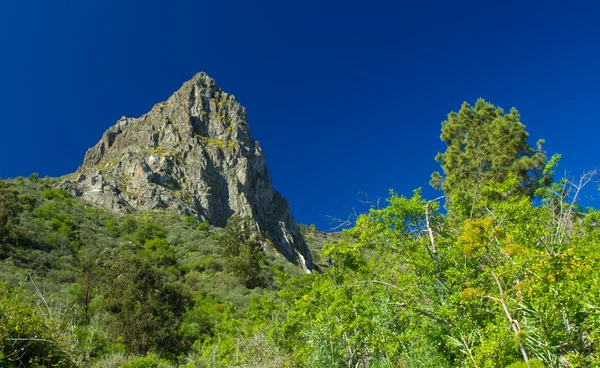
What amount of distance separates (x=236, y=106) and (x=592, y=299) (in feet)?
298

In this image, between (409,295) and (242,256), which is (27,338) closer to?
(409,295)

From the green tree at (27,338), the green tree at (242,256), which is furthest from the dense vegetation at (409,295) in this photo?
the green tree at (242,256)

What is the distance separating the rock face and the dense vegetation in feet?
109

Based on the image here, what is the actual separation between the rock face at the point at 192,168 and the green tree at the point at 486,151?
5068cm

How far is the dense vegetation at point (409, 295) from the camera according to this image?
4.88 meters

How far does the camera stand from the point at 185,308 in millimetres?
22375

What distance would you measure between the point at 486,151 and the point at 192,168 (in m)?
62.8

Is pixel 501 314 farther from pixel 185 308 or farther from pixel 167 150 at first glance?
pixel 167 150

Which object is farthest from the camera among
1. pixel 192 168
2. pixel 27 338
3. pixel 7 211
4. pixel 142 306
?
pixel 192 168

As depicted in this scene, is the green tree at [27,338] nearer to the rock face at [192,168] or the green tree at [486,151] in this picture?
the green tree at [486,151]

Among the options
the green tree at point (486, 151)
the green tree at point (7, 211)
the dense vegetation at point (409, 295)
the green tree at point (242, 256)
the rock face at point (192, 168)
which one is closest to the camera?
the dense vegetation at point (409, 295)

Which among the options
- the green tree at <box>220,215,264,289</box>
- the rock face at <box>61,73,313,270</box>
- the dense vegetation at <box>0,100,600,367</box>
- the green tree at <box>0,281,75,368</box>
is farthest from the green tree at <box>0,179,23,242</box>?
the rock face at <box>61,73,313,270</box>

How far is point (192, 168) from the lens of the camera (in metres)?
70.2

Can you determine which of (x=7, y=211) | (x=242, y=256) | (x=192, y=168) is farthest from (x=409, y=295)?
(x=192, y=168)
